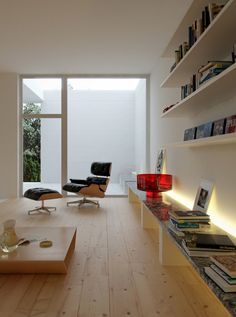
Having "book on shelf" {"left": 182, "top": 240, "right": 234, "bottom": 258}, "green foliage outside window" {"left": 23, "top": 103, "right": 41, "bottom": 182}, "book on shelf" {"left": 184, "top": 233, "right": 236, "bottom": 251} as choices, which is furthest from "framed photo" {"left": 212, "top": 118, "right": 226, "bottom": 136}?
"green foliage outside window" {"left": 23, "top": 103, "right": 41, "bottom": 182}

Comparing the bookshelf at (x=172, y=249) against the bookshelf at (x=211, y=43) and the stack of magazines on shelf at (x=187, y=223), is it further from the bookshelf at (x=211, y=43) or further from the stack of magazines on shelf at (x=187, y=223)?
the bookshelf at (x=211, y=43)

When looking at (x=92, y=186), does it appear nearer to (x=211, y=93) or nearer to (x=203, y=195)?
(x=203, y=195)

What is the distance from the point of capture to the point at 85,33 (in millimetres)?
4258

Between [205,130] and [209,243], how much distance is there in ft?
4.13

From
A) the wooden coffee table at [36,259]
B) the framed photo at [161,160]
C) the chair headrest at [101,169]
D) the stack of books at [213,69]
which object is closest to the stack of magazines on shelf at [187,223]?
the wooden coffee table at [36,259]

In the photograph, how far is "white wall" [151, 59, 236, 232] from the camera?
2432mm

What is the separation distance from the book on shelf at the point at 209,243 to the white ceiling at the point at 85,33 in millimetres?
2845

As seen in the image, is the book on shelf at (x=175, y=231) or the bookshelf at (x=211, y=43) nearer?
the bookshelf at (x=211, y=43)

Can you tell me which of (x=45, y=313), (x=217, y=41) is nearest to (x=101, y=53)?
(x=217, y=41)

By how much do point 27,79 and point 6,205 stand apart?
9.55ft

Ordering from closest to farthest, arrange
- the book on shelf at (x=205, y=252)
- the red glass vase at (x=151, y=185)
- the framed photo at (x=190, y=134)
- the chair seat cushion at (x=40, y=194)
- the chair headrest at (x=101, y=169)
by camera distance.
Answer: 1. the book on shelf at (x=205, y=252)
2. the framed photo at (x=190, y=134)
3. the red glass vase at (x=151, y=185)
4. the chair seat cushion at (x=40, y=194)
5. the chair headrest at (x=101, y=169)

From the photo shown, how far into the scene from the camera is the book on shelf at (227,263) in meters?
1.37

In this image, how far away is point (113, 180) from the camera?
6.39 meters

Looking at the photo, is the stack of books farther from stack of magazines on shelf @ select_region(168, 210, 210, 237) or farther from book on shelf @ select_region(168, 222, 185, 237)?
book on shelf @ select_region(168, 222, 185, 237)
